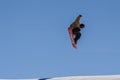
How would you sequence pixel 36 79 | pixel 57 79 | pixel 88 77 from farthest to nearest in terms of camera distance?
pixel 36 79
pixel 57 79
pixel 88 77

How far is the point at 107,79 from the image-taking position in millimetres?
28000

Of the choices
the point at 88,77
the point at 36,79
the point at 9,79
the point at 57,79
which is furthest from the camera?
the point at 9,79

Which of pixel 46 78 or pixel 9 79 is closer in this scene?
pixel 46 78

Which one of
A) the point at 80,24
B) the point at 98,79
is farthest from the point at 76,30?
the point at 98,79

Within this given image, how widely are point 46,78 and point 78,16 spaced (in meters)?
9.14

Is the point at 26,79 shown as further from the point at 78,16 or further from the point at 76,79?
the point at 78,16

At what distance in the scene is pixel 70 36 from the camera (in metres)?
28.6

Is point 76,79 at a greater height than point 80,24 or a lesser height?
lesser

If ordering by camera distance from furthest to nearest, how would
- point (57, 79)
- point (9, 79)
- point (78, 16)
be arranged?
point (9, 79), point (57, 79), point (78, 16)

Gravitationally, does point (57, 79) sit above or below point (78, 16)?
below

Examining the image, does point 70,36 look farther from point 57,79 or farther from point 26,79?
point 26,79

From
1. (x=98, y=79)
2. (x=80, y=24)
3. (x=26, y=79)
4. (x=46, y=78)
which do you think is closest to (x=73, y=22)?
(x=80, y=24)

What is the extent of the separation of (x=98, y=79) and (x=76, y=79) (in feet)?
10.4

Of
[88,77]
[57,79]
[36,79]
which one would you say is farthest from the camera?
[36,79]
